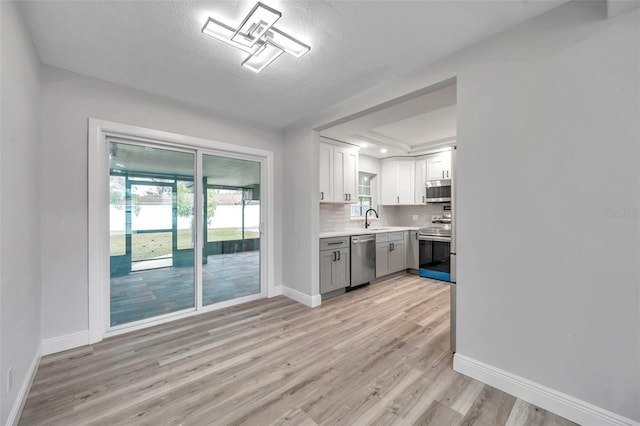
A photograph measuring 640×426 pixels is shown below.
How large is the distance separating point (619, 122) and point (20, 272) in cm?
386

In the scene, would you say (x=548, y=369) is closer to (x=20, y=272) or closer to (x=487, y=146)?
(x=487, y=146)

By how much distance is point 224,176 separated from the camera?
3.71 metres

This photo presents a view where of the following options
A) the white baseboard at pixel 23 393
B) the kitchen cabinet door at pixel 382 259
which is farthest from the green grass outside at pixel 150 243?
the kitchen cabinet door at pixel 382 259

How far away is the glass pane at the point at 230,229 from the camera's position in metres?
3.57

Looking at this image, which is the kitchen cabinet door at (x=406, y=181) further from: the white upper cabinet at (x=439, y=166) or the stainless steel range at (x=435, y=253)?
the stainless steel range at (x=435, y=253)

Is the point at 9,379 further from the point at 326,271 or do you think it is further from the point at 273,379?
the point at 326,271

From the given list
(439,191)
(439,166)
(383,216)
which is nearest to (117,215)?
(383,216)

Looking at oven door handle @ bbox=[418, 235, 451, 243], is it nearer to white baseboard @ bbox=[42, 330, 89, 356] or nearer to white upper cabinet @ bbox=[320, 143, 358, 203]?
white upper cabinet @ bbox=[320, 143, 358, 203]

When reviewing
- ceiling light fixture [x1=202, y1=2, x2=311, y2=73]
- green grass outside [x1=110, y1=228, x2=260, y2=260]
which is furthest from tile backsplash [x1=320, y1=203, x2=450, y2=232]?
ceiling light fixture [x1=202, y1=2, x2=311, y2=73]

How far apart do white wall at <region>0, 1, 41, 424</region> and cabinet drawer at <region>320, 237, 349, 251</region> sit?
9.61 feet

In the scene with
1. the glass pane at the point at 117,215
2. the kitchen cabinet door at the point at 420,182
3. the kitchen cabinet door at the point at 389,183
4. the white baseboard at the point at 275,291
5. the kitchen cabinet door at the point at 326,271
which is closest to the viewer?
the glass pane at the point at 117,215

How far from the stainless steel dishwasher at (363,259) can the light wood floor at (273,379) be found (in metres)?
1.18

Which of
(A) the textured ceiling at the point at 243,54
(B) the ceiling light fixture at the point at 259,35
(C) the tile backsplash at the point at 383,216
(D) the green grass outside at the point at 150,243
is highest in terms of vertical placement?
(A) the textured ceiling at the point at 243,54

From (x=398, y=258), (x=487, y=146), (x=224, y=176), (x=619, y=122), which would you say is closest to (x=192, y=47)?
(x=224, y=176)
